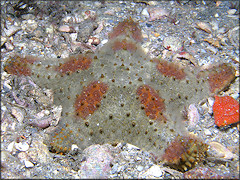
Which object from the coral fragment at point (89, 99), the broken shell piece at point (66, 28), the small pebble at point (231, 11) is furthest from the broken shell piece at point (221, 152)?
the broken shell piece at point (66, 28)

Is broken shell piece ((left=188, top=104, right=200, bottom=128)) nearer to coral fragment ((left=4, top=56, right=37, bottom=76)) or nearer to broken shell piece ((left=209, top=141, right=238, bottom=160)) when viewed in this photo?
broken shell piece ((left=209, top=141, right=238, bottom=160))

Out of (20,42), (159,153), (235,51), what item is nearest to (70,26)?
(20,42)

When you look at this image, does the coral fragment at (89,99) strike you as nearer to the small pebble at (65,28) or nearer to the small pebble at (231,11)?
the small pebble at (65,28)

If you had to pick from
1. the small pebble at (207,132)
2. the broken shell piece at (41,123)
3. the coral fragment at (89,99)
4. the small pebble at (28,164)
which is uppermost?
the coral fragment at (89,99)

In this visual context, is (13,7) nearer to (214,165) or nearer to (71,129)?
(71,129)

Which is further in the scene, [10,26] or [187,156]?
[10,26]

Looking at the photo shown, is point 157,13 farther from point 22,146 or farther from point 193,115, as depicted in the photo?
point 22,146
